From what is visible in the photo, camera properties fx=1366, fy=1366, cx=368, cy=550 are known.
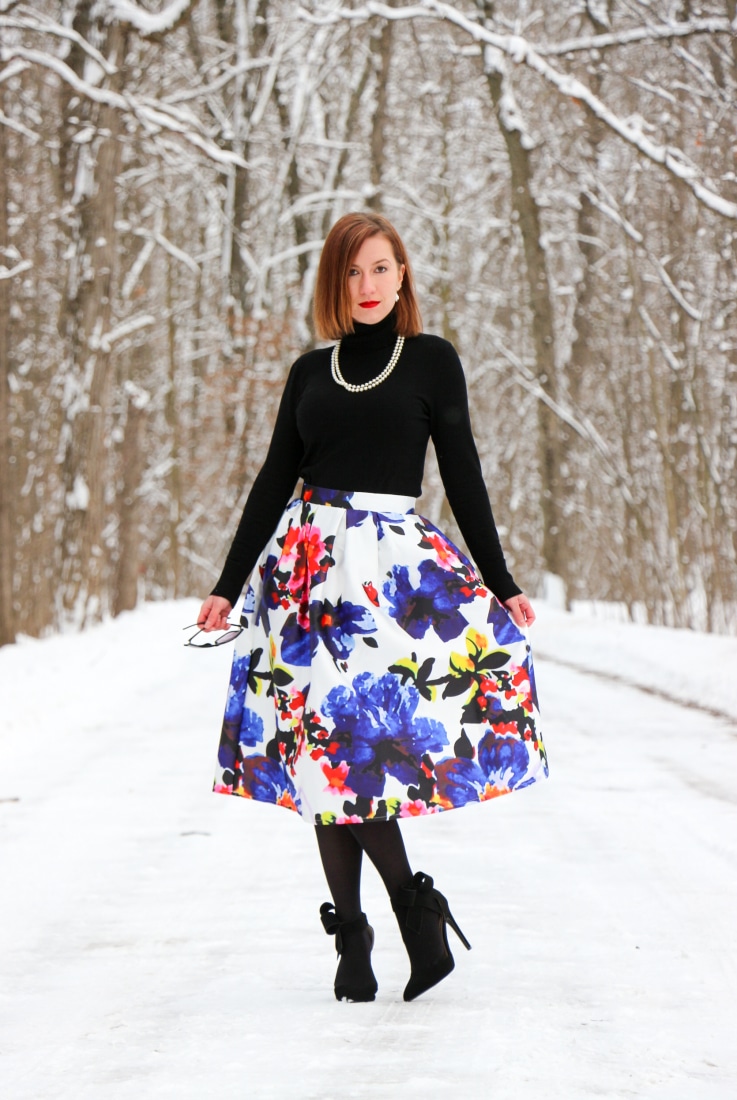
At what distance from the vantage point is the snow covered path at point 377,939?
2.51m

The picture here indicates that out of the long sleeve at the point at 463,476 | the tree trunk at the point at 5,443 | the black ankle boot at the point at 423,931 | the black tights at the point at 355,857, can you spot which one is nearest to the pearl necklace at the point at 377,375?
the long sleeve at the point at 463,476

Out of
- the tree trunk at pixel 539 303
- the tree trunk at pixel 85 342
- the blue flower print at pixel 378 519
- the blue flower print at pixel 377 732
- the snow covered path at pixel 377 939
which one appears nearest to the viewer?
the snow covered path at pixel 377 939

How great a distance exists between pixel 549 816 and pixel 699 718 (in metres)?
2.77

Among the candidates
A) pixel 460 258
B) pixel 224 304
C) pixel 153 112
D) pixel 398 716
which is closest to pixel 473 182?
pixel 460 258

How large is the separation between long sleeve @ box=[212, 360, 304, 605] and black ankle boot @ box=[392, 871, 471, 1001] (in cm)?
76

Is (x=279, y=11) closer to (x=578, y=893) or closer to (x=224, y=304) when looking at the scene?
(x=224, y=304)

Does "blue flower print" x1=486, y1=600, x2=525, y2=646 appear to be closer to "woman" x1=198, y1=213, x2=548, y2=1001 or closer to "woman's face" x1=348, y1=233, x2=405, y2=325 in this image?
"woman" x1=198, y1=213, x2=548, y2=1001

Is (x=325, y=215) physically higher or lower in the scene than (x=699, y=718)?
higher

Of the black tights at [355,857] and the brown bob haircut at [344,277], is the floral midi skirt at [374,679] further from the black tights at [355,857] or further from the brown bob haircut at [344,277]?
the brown bob haircut at [344,277]

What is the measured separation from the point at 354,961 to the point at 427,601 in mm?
801

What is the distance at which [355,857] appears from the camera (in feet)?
9.93

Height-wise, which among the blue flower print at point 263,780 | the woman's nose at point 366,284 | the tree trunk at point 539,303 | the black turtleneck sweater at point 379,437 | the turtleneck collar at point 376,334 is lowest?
the blue flower print at point 263,780

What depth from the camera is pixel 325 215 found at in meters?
23.5

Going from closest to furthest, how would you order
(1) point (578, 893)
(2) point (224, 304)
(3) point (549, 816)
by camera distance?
(1) point (578, 893) → (3) point (549, 816) → (2) point (224, 304)
